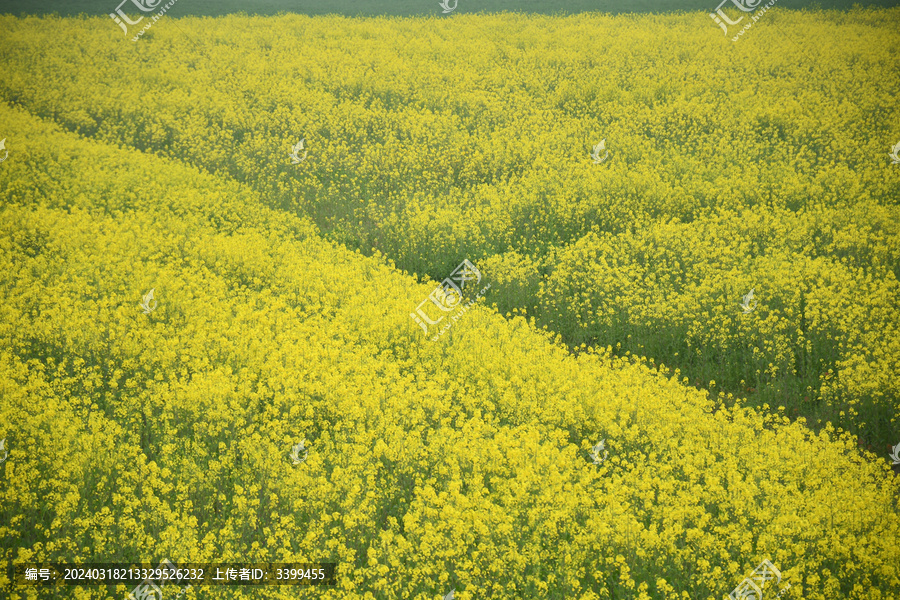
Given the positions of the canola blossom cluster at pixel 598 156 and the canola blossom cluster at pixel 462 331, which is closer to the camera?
the canola blossom cluster at pixel 462 331

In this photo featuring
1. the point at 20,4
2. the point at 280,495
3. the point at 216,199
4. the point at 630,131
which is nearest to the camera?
the point at 280,495

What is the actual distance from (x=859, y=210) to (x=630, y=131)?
8.14 meters

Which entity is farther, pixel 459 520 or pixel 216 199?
pixel 216 199

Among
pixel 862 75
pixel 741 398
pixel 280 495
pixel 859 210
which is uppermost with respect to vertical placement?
pixel 862 75

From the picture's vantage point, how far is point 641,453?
7.87m

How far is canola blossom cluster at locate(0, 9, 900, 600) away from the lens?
641 cm

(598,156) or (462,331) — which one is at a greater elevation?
(598,156)

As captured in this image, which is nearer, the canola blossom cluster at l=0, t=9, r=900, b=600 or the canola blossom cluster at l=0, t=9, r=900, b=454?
the canola blossom cluster at l=0, t=9, r=900, b=600

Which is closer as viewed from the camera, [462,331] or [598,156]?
[462,331]

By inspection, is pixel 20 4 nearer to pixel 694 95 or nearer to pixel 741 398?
pixel 694 95

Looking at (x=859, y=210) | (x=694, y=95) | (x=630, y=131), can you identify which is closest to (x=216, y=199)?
(x=630, y=131)

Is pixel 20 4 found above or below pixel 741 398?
above

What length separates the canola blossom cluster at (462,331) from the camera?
6406mm

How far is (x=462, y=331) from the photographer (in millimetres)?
10734
